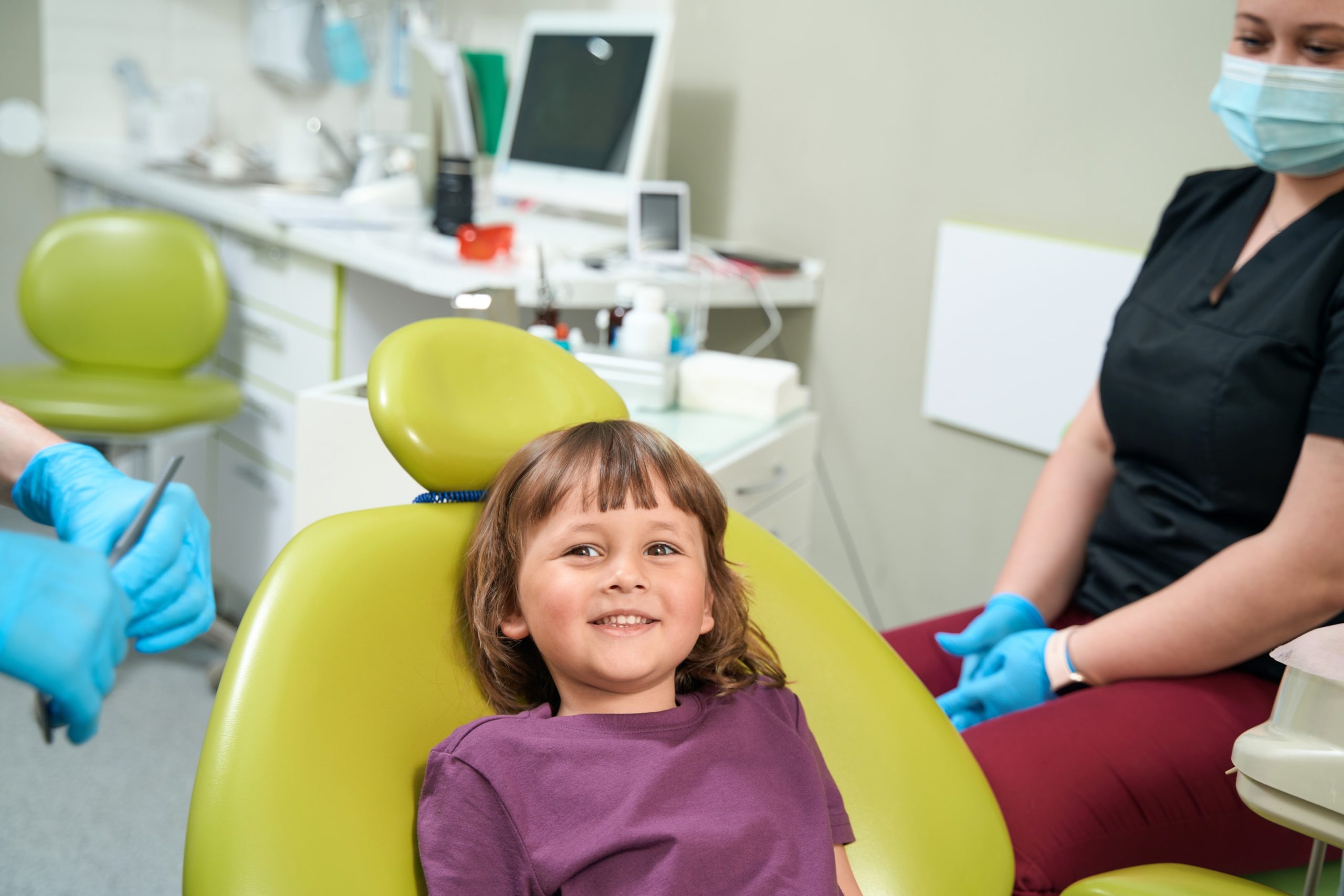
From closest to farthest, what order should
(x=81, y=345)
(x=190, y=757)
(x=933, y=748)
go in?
(x=933, y=748) → (x=190, y=757) → (x=81, y=345)

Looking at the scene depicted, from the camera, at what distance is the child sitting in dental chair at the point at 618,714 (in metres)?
0.86

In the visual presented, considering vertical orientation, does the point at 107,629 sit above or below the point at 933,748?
above

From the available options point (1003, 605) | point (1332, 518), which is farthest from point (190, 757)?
point (1332, 518)

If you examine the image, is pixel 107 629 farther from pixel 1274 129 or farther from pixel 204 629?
pixel 1274 129

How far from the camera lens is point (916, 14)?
2207 mm

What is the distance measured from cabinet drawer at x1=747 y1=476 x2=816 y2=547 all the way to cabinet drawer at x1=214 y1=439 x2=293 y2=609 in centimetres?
111

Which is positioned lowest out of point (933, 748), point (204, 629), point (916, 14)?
point (933, 748)

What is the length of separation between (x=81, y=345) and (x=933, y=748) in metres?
2.27

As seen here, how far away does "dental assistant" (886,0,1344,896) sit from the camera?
1.11m

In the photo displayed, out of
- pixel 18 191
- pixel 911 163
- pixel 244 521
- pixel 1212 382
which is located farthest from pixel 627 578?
pixel 18 191

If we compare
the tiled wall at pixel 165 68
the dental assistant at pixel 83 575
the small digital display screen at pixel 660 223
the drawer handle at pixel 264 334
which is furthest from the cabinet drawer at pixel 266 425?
the dental assistant at pixel 83 575

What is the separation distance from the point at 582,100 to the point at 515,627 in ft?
Result: 5.88

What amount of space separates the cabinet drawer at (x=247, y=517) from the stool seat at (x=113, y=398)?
171 millimetres

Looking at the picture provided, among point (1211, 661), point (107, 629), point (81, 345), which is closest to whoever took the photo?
point (107, 629)
